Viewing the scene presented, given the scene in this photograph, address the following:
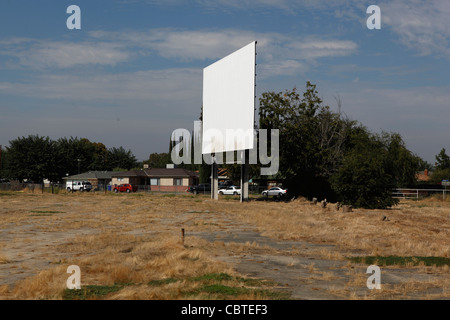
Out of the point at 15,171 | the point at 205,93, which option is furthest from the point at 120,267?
the point at 15,171

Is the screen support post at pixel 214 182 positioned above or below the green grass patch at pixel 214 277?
above

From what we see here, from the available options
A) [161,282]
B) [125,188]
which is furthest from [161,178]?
[161,282]

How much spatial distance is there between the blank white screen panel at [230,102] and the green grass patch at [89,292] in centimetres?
3445

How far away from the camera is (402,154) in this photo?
237 feet

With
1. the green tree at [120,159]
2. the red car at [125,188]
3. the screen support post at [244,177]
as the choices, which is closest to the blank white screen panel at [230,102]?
the screen support post at [244,177]

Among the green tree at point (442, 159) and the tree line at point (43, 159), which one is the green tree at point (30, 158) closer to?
the tree line at point (43, 159)

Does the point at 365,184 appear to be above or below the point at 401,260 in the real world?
above

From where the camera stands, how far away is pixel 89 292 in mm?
10453

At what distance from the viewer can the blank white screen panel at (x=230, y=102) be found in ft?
148

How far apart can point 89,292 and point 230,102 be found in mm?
38628

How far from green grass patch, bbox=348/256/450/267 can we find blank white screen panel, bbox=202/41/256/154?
2936 cm

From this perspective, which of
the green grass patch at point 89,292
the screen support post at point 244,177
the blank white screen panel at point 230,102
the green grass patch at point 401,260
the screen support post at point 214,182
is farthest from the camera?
the screen support post at point 214,182

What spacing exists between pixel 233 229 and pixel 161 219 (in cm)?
659

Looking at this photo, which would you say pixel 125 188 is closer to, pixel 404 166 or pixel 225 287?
pixel 404 166
